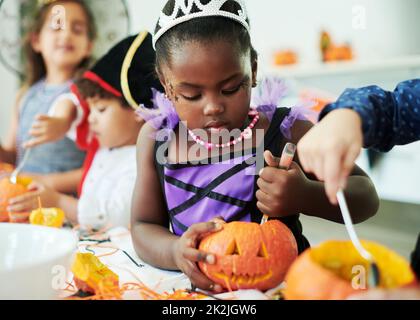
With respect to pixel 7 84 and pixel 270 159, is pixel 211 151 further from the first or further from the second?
pixel 7 84

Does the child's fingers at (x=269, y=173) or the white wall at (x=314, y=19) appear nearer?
the child's fingers at (x=269, y=173)

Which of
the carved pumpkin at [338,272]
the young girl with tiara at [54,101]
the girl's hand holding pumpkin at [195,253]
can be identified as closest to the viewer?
the carved pumpkin at [338,272]

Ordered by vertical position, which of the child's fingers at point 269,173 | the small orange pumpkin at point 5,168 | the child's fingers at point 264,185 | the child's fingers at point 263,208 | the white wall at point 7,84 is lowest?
the small orange pumpkin at point 5,168

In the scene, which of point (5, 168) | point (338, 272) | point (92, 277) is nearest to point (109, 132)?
point (5, 168)

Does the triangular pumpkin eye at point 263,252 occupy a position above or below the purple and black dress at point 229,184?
below

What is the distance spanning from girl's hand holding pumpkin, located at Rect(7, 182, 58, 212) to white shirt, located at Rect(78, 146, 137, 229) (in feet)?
0.16

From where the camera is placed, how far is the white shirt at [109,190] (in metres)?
→ 0.71

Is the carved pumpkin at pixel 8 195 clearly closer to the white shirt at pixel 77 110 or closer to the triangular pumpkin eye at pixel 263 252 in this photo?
the white shirt at pixel 77 110

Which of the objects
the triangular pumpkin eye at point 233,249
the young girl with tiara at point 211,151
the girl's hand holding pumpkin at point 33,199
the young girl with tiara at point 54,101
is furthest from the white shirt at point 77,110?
the triangular pumpkin eye at point 233,249

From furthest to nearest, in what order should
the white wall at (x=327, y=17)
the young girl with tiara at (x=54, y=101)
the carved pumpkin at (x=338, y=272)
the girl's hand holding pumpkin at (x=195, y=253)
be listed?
the young girl with tiara at (x=54, y=101) → the white wall at (x=327, y=17) → the girl's hand holding pumpkin at (x=195, y=253) → the carved pumpkin at (x=338, y=272)

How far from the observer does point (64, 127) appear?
854 millimetres

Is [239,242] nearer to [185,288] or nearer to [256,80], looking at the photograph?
[185,288]

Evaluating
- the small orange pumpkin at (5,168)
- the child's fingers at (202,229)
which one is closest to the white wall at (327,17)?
the child's fingers at (202,229)

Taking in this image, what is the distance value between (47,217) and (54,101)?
29 cm
